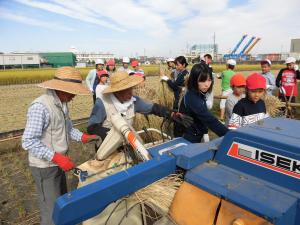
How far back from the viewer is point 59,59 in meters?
61.8

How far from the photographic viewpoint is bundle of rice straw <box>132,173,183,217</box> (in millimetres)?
1554

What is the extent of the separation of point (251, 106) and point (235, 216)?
5.78 ft

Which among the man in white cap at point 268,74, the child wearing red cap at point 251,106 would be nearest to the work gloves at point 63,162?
the child wearing red cap at point 251,106

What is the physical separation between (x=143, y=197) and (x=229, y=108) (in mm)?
2777

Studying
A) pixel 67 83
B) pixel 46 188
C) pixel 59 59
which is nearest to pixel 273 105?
pixel 67 83

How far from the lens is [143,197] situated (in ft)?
5.19

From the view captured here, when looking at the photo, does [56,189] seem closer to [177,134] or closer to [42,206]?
[42,206]

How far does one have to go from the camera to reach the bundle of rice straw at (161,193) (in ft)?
5.10

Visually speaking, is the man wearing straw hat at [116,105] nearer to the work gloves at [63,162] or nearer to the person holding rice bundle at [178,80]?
the work gloves at [63,162]

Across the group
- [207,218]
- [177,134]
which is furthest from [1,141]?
[207,218]

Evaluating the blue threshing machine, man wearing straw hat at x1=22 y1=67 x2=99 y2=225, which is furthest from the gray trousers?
the blue threshing machine

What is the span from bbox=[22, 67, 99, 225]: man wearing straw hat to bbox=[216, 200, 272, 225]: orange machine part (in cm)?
129

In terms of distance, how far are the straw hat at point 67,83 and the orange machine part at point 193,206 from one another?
123 cm

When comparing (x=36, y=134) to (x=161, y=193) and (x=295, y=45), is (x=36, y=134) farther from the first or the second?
(x=295, y=45)
